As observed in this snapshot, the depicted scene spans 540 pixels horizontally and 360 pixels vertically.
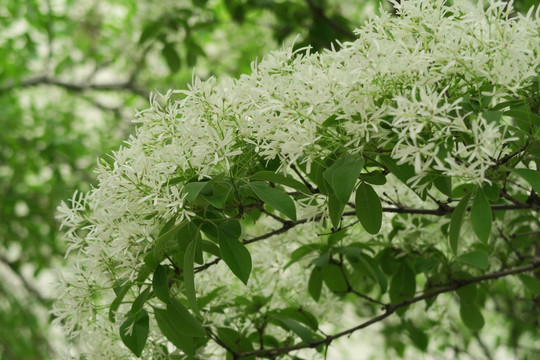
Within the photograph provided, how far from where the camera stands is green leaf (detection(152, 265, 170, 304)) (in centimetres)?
112

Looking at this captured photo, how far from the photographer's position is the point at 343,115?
0.97 m

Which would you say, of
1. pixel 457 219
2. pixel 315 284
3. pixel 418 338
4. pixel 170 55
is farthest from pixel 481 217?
pixel 170 55

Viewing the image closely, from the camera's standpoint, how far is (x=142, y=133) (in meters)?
1.12

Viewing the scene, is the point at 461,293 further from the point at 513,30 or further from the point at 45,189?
the point at 45,189

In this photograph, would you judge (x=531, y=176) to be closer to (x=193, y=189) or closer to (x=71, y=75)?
(x=193, y=189)

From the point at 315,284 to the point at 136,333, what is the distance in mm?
457

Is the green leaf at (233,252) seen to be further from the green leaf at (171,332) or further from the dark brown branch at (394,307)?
the dark brown branch at (394,307)

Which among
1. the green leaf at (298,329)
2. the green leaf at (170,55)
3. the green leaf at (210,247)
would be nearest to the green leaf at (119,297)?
the green leaf at (210,247)

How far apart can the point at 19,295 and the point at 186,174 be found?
358cm

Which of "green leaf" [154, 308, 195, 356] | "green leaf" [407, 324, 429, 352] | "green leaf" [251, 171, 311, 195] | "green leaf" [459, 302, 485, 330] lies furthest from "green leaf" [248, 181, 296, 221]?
"green leaf" [407, 324, 429, 352]

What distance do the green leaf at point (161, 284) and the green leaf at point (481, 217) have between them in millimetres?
493

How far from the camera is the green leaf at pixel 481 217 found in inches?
36.3

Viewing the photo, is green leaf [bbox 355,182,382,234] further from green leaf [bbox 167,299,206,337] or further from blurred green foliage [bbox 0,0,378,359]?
blurred green foliage [bbox 0,0,378,359]

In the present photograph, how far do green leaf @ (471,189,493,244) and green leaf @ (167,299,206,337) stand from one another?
1.68 ft
